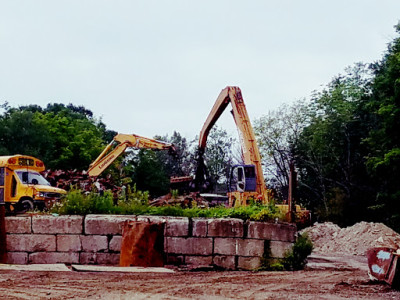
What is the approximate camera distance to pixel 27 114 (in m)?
51.2

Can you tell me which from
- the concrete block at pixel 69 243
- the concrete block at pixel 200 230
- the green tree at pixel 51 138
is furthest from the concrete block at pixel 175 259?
the green tree at pixel 51 138

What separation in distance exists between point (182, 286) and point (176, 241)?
12.2 ft

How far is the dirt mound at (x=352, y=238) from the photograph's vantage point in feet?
85.0

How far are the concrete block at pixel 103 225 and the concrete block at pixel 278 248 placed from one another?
2.92 m

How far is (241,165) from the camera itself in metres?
25.0

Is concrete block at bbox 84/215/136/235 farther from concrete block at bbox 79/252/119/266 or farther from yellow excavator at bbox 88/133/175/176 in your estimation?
yellow excavator at bbox 88/133/175/176

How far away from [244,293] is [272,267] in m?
4.25

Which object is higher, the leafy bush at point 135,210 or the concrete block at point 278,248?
the leafy bush at point 135,210

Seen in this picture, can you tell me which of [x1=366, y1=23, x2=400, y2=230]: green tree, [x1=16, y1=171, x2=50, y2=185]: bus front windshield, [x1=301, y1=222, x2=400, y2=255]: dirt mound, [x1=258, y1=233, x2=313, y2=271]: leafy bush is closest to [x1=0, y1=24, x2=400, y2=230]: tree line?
[x1=366, y1=23, x2=400, y2=230]: green tree

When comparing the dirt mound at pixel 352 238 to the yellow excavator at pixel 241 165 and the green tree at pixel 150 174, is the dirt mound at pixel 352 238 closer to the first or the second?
the yellow excavator at pixel 241 165

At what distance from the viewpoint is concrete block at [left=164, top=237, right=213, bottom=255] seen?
1380 centimetres

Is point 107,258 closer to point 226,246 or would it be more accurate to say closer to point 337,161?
point 226,246

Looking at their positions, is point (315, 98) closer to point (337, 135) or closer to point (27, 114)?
point (337, 135)

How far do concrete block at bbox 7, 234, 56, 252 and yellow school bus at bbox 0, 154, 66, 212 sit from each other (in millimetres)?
10229
